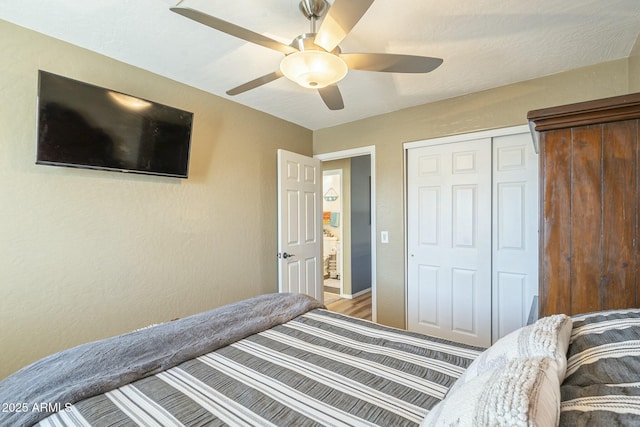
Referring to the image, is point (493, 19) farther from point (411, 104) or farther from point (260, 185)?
point (260, 185)

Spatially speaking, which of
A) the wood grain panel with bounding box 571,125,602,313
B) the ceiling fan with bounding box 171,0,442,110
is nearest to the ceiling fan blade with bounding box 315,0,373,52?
the ceiling fan with bounding box 171,0,442,110

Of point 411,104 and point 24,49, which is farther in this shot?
point 411,104

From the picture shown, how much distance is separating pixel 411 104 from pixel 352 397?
2.61 m

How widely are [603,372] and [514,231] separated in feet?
6.49

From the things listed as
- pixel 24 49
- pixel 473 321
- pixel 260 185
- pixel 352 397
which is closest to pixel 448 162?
pixel 473 321

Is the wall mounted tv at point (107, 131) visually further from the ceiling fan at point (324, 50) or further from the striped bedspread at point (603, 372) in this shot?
the striped bedspread at point (603, 372)

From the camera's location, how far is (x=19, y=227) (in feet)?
5.19

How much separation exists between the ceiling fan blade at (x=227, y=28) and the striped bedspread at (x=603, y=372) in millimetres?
1522

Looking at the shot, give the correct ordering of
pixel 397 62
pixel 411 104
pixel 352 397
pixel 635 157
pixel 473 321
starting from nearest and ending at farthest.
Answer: pixel 352 397 < pixel 635 157 < pixel 397 62 < pixel 473 321 < pixel 411 104

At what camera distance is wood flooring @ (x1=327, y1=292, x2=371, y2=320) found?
3664 mm

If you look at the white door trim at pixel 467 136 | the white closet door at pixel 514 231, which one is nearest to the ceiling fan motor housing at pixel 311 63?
the white door trim at pixel 467 136

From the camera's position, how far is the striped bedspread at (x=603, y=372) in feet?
1.75

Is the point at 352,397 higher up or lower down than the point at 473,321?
higher up

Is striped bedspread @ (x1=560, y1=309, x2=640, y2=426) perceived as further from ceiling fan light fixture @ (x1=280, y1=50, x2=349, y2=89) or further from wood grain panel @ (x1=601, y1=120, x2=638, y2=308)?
ceiling fan light fixture @ (x1=280, y1=50, x2=349, y2=89)
